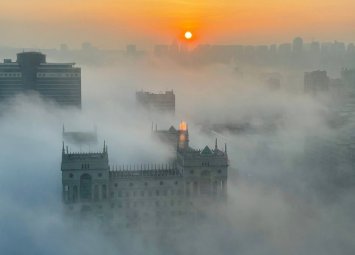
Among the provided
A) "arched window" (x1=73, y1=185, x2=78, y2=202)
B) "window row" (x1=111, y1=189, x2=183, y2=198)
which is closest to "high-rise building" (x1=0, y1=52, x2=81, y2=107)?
"arched window" (x1=73, y1=185, x2=78, y2=202)

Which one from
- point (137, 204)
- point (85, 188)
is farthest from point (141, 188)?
point (85, 188)

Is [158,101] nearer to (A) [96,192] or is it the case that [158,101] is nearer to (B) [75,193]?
(A) [96,192]

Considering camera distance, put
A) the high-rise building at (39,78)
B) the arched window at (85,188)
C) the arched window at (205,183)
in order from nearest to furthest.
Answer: the arched window at (85,188) → the arched window at (205,183) → the high-rise building at (39,78)

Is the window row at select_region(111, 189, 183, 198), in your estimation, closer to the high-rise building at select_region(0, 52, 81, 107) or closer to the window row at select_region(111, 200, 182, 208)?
the window row at select_region(111, 200, 182, 208)

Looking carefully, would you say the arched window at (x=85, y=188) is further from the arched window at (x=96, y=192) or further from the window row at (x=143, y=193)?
the window row at (x=143, y=193)

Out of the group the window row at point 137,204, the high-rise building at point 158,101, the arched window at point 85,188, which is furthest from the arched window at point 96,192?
the high-rise building at point 158,101

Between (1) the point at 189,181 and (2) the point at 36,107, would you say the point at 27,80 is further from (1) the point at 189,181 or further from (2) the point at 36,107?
(1) the point at 189,181
